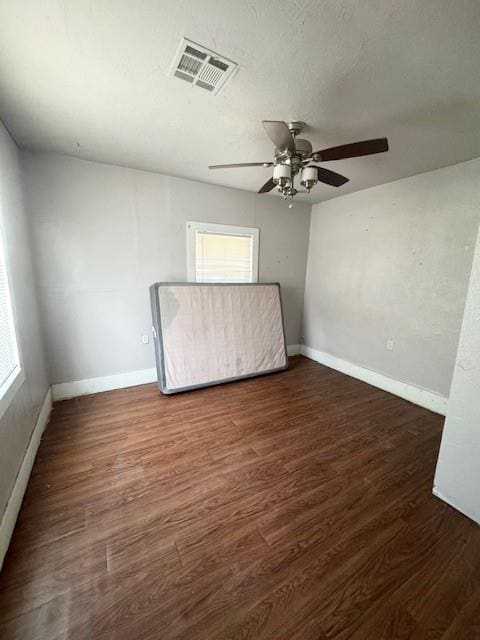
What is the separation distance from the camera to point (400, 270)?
279 cm

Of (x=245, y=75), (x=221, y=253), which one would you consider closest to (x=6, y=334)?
(x=245, y=75)

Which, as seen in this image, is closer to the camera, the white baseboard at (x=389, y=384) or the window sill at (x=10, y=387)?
the window sill at (x=10, y=387)

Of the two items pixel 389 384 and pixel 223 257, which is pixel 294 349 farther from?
Answer: pixel 223 257

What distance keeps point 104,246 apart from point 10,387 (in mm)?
1661

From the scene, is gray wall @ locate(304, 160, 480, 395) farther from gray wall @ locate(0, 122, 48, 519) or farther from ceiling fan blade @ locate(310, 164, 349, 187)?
gray wall @ locate(0, 122, 48, 519)

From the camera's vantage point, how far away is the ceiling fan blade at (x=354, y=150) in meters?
1.43

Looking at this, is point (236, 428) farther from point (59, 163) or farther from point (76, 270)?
point (59, 163)

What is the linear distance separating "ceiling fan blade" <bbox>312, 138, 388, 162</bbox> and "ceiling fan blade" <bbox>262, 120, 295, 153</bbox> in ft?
0.69

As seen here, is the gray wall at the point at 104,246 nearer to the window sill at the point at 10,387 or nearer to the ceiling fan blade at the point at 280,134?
the window sill at the point at 10,387

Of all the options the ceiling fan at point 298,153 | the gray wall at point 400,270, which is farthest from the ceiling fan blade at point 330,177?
the gray wall at point 400,270

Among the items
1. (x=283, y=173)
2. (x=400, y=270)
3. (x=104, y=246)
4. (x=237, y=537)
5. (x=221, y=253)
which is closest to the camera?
(x=237, y=537)

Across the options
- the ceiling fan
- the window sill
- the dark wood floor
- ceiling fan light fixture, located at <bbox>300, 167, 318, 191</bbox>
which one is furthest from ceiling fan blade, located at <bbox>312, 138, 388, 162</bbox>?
the window sill

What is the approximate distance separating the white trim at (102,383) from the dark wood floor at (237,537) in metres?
0.47

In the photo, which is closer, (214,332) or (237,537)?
(237,537)
